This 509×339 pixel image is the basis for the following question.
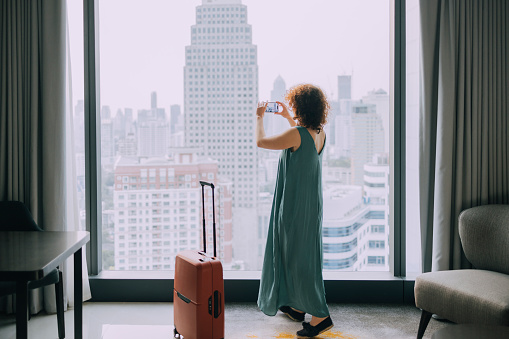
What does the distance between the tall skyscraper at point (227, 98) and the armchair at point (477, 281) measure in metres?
1.25

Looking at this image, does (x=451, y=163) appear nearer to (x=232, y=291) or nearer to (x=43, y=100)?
(x=232, y=291)

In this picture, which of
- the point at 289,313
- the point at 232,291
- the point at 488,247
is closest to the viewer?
the point at 488,247

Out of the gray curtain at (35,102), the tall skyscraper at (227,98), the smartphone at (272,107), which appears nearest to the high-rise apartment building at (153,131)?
the tall skyscraper at (227,98)

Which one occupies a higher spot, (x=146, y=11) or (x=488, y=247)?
(x=146, y=11)

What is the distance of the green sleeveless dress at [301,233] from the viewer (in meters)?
2.58

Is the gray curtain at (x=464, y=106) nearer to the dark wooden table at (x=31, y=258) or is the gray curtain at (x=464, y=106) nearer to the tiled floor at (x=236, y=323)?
the tiled floor at (x=236, y=323)

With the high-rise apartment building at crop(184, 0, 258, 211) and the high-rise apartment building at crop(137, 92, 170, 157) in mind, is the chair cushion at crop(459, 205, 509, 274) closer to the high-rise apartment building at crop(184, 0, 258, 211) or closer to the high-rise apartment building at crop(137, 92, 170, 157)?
the high-rise apartment building at crop(184, 0, 258, 211)

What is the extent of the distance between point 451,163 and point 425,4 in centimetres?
101

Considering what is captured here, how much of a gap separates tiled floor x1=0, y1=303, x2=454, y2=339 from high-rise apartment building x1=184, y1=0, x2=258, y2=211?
2.63 ft

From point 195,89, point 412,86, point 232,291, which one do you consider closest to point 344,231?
point 232,291

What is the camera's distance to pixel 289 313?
284cm

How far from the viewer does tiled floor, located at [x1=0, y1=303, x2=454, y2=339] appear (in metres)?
2.64

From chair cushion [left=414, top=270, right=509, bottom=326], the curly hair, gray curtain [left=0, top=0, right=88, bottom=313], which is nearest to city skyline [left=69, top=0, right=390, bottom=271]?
gray curtain [left=0, top=0, right=88, bottom=313]

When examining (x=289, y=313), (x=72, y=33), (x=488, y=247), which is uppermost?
(x=72, y=33)
